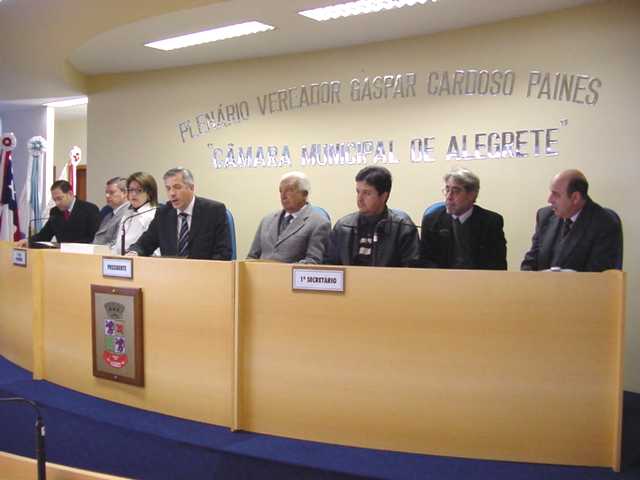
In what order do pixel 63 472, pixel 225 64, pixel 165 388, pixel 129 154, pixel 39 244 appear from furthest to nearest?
pixel 129 154
pixel 225 64
pixel 39 244
pixel 165 388
pixel 63 472

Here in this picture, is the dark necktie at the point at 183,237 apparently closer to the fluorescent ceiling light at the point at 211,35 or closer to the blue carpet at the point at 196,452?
the blue carpet at the point at 196,452

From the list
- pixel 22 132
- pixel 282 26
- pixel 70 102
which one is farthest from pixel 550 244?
pixel 22 132

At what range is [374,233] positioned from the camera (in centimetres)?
301

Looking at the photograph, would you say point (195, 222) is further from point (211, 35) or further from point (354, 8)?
point (211, 35)

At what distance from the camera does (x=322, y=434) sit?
2270 millimetres

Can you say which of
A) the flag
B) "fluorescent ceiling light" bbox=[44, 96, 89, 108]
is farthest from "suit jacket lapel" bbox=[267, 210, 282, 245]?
the flag

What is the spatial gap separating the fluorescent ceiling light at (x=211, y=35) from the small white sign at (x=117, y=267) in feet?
7.95

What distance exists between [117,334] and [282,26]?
2727 millimetres

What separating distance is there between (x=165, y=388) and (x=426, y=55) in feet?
10.2

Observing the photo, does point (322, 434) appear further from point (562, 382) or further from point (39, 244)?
point (39, 244)

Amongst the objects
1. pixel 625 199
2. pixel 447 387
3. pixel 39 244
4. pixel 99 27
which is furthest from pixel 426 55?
pixel 447 387

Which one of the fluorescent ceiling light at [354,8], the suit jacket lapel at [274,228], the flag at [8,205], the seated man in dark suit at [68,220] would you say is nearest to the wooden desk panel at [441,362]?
the suit jacket lapel at [274,228]

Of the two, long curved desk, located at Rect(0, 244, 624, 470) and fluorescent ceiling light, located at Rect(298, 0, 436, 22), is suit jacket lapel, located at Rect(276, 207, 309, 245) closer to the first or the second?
fluorescent ceiling light, located at Rect(298, 0, 436, 22)

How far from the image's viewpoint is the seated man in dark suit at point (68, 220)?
5211mm
